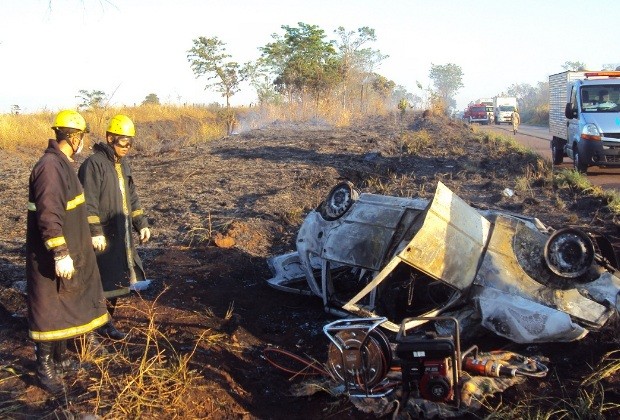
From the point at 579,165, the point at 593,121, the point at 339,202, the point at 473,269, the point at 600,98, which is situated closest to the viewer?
the point at 473,269

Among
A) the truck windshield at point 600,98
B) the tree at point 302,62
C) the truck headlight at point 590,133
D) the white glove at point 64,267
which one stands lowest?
the white glove at point 64,267

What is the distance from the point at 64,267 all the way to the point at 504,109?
42187 millimetres

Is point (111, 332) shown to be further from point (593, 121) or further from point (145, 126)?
point (145, 126)

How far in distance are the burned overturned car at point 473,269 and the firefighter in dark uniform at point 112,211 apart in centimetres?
172

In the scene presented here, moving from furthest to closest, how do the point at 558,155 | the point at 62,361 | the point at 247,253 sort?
the point at 558,155
the point at 247,253
the point at 62,361

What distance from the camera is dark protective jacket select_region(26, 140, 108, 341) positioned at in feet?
13.3

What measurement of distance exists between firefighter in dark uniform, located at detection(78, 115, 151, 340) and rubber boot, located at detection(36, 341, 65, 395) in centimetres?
81

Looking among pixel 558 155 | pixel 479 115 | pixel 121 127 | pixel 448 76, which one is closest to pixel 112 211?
pixel 121 127

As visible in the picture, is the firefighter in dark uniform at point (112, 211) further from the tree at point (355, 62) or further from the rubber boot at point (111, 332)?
the tree at point (355, 62)

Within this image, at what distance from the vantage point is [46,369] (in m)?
4.22

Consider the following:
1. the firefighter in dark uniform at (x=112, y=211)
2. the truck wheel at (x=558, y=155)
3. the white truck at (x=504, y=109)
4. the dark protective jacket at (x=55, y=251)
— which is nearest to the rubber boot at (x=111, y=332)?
the firefighter in dark uniform at (x=112, y=211)

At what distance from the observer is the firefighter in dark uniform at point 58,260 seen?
406 cm

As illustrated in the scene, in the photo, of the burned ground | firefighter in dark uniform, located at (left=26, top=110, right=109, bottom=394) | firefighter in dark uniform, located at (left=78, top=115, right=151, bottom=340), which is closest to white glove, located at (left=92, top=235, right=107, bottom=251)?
firefighter in dark uniform, located at (left=78, top=115, right=151, bottom=340)

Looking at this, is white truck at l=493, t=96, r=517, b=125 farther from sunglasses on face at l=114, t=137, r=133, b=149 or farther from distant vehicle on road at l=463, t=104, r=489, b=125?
sunglasses on face at l=114, t=137, r=133, b=149
